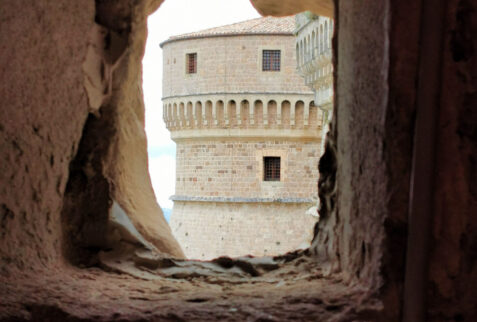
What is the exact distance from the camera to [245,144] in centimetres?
1331

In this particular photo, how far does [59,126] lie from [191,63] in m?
12.8

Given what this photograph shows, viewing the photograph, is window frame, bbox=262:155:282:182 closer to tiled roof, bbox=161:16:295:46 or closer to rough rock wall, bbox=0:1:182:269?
tiled roof, bbox=161:16:295:46

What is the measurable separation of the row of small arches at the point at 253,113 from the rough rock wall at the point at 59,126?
11.5 metres

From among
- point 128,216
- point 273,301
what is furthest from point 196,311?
point 128,216

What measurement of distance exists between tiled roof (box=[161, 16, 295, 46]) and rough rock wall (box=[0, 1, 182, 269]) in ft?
38.8

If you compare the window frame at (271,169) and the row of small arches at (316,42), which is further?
the window frame at (271,169)

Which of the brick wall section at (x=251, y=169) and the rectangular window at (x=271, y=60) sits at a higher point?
the rectangular window at (x=271, y=60)

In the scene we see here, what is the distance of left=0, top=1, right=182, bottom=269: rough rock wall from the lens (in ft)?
4.10

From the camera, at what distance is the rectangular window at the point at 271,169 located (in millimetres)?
13305

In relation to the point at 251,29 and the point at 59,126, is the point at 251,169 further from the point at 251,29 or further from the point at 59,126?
the point at 59,126

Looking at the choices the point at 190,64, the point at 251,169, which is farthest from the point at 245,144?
the point at 190,64

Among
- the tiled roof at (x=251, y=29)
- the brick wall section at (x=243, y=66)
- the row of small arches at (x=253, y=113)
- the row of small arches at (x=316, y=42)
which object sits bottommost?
the row of small arches at (x=253, y=113)

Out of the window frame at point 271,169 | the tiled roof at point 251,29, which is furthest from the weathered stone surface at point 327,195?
the tiled roof at point 251,29

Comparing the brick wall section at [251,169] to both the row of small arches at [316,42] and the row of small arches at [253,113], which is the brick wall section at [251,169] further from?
the row of small arches at [316,42]
